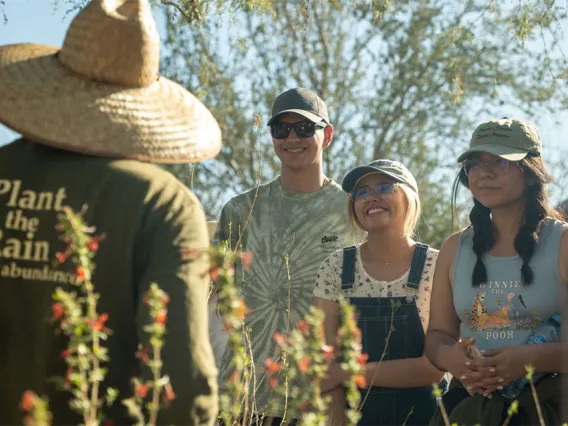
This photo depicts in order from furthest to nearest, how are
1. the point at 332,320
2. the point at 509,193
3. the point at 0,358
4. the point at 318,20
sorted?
the point at 318,20
the point at 332,320
the point at 509,193
the point at 0,358

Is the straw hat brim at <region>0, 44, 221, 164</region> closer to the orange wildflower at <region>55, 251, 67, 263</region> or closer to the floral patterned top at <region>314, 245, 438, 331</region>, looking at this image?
the orange wildflower at <region>55, 251, 67, 263</region>

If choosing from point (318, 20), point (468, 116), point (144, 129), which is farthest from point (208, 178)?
point (144, 129)

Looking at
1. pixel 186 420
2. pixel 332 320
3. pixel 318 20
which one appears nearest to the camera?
pixel 186 420

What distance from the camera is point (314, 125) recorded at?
5672 millimetres

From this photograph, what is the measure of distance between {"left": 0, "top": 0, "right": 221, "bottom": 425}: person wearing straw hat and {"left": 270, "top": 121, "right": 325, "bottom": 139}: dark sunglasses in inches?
114

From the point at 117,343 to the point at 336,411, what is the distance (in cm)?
222

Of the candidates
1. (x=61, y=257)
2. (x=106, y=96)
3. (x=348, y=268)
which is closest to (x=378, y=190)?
(x=348, y=268)

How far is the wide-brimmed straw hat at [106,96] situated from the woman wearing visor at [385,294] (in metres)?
1.83

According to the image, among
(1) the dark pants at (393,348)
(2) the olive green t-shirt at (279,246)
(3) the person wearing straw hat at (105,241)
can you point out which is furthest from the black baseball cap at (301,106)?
(3) the person wearing straw hat at (105,241)

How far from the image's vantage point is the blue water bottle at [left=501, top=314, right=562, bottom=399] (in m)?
4.04

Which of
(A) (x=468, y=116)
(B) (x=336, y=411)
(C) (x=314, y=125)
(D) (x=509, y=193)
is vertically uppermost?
(A) (x=468, y=116)

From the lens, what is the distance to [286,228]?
5.38m

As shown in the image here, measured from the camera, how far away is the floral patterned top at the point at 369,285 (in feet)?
15.5

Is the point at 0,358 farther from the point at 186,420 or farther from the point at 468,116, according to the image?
the point at 468,116
